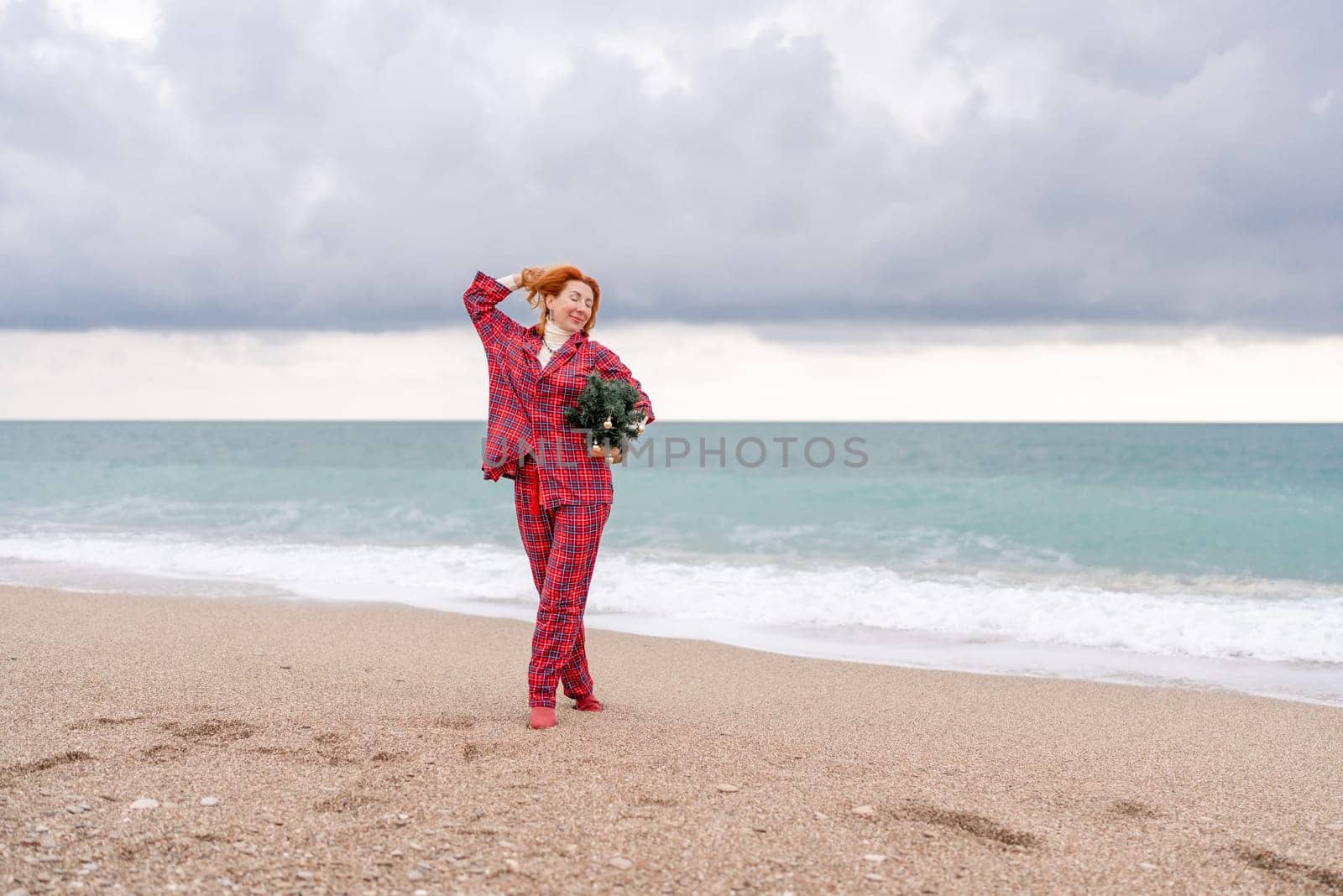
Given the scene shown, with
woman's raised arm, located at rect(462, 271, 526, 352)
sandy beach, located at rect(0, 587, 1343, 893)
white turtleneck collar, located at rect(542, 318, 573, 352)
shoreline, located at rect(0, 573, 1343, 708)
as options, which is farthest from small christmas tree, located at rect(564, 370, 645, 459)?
shoreline, located at rect(0, 573, 1343, 708)

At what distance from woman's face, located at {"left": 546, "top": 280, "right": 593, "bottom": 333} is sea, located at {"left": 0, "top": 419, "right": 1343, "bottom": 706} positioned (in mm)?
626

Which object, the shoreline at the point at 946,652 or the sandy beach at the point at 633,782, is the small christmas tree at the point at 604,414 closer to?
the sandy beach at the point at 633,782

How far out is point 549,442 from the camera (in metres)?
4.10

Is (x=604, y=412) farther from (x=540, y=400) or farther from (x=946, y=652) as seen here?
(x=946, y=652)

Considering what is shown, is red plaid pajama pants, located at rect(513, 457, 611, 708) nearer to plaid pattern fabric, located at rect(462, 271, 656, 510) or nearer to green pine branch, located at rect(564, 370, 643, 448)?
plaid pattern fabric, located at rect(462, 271, 656, 510)

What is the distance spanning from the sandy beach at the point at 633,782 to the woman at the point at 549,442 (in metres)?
0.43

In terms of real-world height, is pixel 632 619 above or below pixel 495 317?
below

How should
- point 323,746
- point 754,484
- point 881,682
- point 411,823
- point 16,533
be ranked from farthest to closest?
point 754,484
point 16,533
point 881,682
point 323,746
point 411,823

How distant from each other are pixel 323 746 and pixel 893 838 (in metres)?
2.15

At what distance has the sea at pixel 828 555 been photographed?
7.72 metres

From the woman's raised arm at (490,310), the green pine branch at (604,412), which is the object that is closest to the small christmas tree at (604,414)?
the green pine branch at (604,412)

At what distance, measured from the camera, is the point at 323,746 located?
3.65 meters

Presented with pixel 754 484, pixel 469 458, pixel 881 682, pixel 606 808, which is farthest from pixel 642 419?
pixel 469 458

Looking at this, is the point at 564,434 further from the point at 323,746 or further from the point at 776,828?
the point at 776,828
